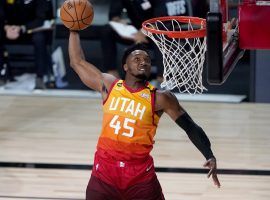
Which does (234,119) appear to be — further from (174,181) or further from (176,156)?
(174,181)

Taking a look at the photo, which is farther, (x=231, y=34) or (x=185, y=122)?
(x=185, y=122)

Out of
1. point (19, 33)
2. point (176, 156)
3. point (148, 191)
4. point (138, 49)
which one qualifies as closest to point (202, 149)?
point (148, 191)

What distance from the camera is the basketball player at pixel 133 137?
5613mm

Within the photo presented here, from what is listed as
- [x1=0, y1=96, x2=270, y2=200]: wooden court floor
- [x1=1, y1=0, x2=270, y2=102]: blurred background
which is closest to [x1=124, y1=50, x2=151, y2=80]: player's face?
[x1=0, y1=96, x2=270, y2=200]: wooden court floor

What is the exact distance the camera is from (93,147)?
30.9ft

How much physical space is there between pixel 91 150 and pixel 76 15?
3572mm

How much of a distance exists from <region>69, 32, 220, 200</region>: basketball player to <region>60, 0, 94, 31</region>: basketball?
478mm

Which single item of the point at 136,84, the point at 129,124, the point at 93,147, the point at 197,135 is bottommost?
the point at 93,147

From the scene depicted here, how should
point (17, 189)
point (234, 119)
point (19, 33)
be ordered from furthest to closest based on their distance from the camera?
1. point (19, 33)
2. point (234, 119)
3. point (17, 189)

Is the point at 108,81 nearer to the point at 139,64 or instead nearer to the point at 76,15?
the point at 139,64

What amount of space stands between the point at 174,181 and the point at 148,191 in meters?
2.49

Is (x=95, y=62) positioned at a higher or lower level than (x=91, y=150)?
higher

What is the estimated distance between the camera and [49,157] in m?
8.91

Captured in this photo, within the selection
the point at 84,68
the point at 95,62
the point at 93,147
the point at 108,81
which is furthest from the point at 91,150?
the point at 95,62
